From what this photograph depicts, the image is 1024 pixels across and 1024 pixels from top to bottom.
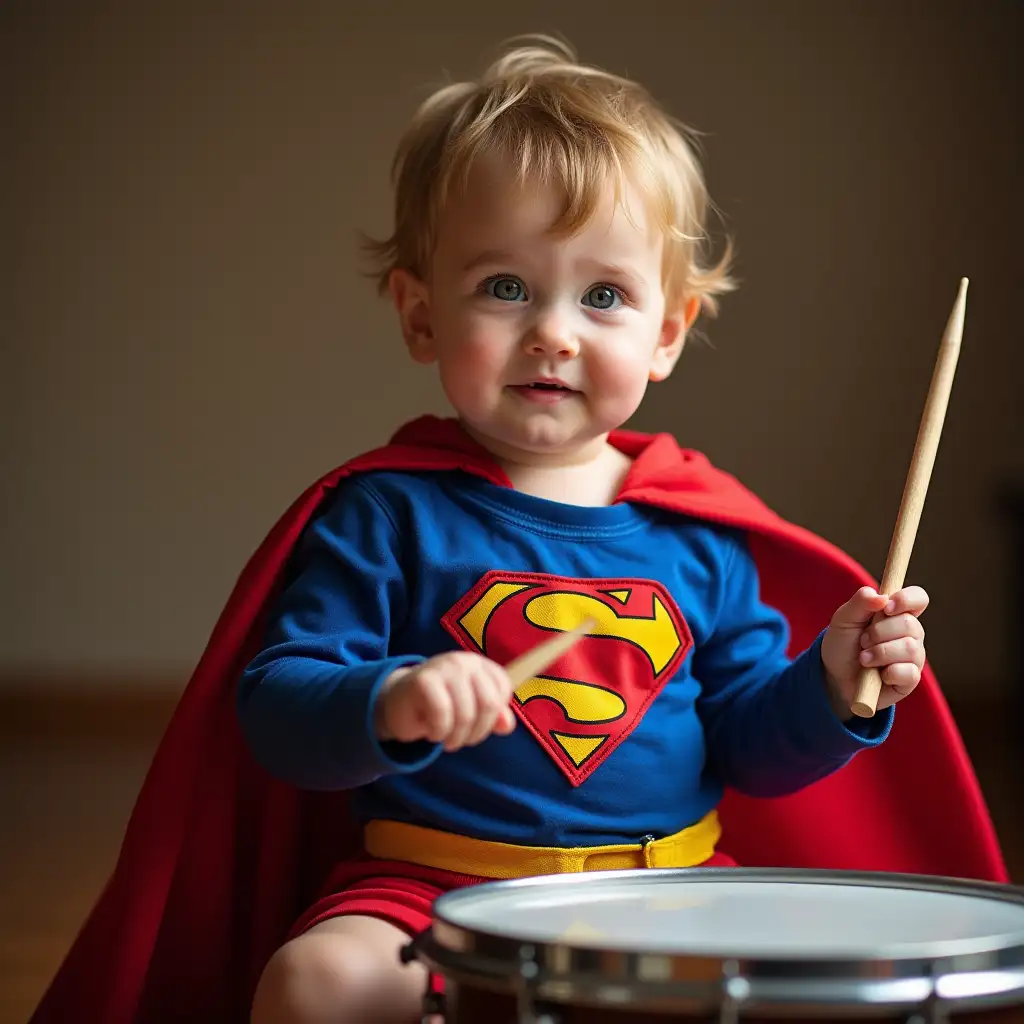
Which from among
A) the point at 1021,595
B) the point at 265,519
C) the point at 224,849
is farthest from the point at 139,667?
the point at 224,849

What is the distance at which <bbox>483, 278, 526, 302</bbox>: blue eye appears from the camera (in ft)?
3.34

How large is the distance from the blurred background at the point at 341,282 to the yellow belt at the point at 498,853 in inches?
119

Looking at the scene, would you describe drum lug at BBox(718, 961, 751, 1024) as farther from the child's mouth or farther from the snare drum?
the child's mouth

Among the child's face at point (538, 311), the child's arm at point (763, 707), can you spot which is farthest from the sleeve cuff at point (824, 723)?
the child's face at point (538, 311)

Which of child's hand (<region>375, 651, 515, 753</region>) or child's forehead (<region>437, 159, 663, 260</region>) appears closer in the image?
child's hand (<region>375, 651, 515, 753</region>)

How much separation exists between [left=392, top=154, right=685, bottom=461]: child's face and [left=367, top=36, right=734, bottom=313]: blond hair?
0.02m

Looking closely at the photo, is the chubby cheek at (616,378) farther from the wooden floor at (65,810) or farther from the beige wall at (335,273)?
the beige wall at (335,273)

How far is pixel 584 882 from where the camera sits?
30.0 inches

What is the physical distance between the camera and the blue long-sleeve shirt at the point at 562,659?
37.9 inches

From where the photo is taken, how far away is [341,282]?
4027 mm

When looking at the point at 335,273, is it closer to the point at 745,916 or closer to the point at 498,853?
the point at 498,853

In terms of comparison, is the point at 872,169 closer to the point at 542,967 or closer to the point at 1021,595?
the point at 1021,595

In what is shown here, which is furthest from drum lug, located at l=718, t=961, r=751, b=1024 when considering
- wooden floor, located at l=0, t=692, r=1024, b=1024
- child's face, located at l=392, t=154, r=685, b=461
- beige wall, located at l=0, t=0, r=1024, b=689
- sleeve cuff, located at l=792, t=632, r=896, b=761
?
beige wall, located at l=0, t=0, r=1024, b=689

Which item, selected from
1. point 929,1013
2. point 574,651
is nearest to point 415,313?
point 574,651
